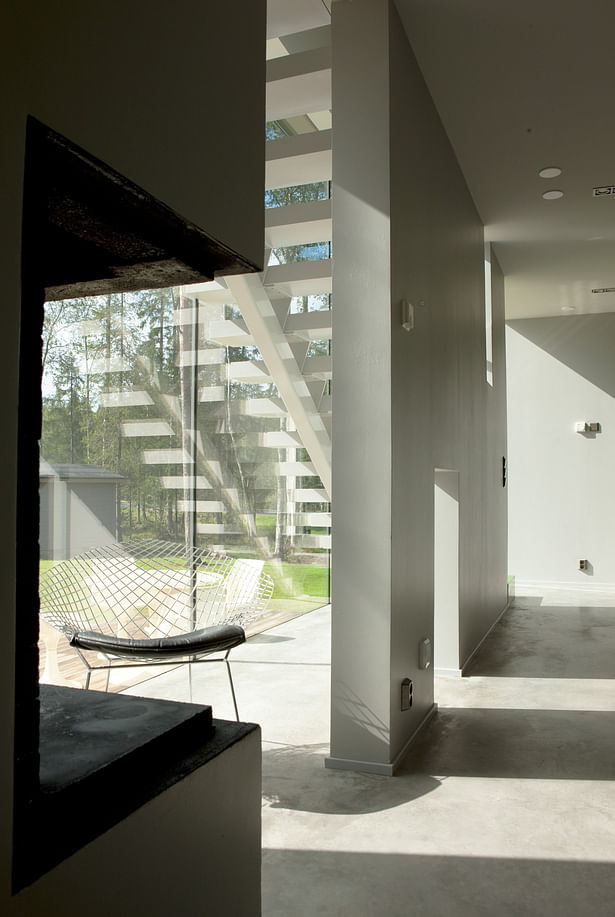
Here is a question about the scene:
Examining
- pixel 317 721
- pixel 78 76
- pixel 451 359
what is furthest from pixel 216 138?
pixel 451 359

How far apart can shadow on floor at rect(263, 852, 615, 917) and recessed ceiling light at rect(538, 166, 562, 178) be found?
182 inches

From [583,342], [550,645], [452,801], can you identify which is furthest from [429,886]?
[583,342]

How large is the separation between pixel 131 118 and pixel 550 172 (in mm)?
5058

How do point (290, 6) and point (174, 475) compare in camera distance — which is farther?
point (174, 475)

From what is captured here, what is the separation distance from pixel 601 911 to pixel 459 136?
4415 mm

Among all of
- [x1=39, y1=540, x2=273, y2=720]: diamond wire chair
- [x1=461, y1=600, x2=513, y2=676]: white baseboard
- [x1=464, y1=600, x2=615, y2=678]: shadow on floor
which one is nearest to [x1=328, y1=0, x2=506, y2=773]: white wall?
[x1=39, y1=540, x2=273, y2=720]: diamond wire chair

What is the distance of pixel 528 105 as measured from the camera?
4.61m

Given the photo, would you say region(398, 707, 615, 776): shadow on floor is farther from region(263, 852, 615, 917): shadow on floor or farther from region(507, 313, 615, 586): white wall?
region(507, 313, 615, 586): white wall

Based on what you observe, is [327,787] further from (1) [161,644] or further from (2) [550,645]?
(2) [550,645]

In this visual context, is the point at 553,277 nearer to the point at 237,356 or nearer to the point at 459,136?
the point at 459,136

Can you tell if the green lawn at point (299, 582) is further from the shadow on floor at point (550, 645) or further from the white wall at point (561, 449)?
the white wall at point (561, 449)

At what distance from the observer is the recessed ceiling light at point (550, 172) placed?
5.54m

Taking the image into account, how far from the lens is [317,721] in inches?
160

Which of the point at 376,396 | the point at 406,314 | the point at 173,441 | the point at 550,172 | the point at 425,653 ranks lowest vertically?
the point at 425,653
